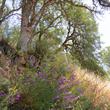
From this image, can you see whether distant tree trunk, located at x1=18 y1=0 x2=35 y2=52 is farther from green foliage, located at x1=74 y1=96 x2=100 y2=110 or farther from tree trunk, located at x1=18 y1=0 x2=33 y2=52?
green foliage, located at x1=74 y1=96 x2=100 y2=110

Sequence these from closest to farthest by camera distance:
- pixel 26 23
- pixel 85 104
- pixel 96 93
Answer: pixel 85 104, pixel 96 93, pixel 26 23

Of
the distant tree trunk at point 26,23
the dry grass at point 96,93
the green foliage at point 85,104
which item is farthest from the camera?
the distant tree trunk at point 26,23

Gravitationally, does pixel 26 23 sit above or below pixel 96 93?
above

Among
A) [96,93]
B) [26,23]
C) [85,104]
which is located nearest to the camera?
[85,104]

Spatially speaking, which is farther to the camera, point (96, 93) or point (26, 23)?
point (26, 23)

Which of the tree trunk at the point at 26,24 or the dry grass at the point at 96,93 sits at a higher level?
the tree trunk at the point at 26,24

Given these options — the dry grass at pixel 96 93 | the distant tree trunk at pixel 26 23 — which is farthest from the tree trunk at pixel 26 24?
the dry grass at pixel 96 93

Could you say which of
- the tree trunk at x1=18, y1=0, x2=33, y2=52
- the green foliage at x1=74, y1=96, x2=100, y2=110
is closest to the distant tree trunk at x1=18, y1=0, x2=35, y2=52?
the tree trunk at x1=18, y1=0, x2=33, y2=52

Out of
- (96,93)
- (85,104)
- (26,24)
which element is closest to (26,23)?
(26,24)

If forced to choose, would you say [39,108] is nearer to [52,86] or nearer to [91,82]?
[52,86]

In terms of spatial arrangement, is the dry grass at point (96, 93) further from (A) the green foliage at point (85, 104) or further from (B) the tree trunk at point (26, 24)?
(B) the tree trunk at point (26, 24)

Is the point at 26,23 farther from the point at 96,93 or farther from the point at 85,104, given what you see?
the point at 85,104

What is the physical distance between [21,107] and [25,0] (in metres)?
12.8

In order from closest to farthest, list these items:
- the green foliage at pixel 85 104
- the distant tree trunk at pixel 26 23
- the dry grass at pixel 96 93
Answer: the green foliage at pixel 85 104 → the dry grass at pixel 96 93 → the distant tree trunk at pixel 26 23
